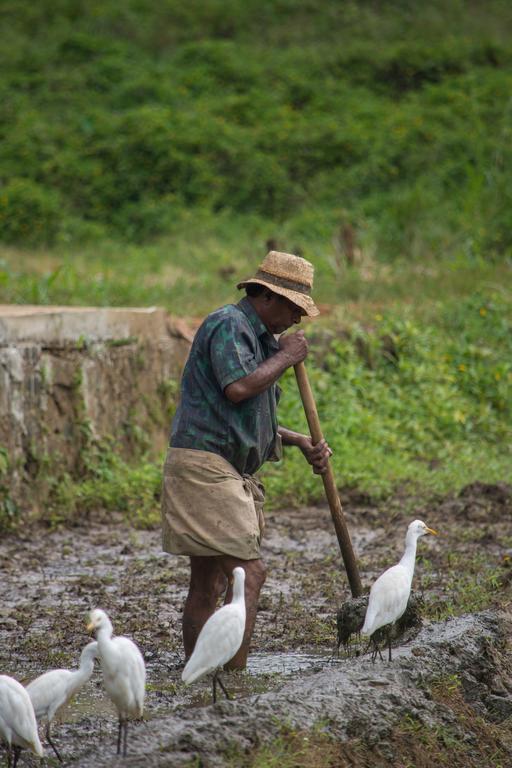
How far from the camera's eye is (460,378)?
10.9 m

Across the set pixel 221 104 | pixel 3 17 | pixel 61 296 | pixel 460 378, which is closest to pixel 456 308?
pixel 460 378

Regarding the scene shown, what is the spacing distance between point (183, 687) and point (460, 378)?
680cm

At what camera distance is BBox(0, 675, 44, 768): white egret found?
3467 mm

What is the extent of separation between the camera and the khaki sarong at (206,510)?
459cm

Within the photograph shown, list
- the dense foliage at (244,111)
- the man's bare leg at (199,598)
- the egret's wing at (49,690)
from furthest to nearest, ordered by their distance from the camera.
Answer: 1. the dense foliage at (244,111)
2. the man's bare leg at (199,598)
3. the egret's wing at (49,690)

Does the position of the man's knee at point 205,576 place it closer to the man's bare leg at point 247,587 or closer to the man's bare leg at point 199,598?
the man's bare leg at point 199,598

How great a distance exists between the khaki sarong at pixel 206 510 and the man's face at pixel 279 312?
1.94ft

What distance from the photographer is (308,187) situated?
59.4 ft

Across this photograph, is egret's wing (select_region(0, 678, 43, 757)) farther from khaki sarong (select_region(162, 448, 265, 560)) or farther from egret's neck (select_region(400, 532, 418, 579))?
egret's neck (select_region(400, 532, 418, 579))

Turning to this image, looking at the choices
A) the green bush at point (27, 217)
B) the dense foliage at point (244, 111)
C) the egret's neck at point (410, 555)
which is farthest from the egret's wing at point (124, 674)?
the green bush at point (27, 217)

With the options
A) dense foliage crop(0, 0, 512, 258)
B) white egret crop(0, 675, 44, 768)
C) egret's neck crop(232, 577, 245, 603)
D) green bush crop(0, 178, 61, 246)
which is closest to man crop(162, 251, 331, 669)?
egret's neck crop(232, 577, 245, 603)

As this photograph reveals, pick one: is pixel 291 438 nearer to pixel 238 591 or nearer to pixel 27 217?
pixel 238 591

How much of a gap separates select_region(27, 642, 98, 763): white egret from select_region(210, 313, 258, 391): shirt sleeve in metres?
1.21

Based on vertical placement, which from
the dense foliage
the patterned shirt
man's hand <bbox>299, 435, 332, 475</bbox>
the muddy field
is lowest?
the muddy field
